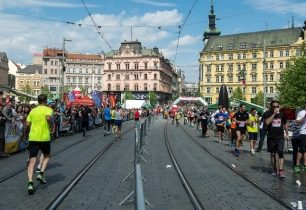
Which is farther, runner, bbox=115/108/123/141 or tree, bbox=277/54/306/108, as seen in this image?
tree, bbox=277/54/306/108

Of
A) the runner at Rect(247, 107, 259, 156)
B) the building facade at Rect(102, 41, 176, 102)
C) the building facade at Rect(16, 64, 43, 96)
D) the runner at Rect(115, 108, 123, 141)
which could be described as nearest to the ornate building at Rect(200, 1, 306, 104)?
the building facade at Rect(102, 41, 176, 102)

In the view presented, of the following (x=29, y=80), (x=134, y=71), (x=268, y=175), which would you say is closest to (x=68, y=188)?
(x=268, y=175)

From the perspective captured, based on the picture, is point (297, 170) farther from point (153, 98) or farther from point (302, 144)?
point (153, 98)

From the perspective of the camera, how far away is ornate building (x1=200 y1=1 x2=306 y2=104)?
393 ft

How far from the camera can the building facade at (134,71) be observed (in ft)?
456

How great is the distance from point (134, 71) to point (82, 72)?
23296 mm

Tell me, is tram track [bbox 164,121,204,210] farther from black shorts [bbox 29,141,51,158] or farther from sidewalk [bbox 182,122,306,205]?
black shorts [bbox 29,141,51,158]

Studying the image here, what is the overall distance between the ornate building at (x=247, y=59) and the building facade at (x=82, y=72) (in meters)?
Result: 38.3

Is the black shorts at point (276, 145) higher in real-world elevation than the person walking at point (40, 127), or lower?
lower

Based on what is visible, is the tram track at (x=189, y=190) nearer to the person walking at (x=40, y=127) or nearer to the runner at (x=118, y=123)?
the person walking at (x=40, y=127)

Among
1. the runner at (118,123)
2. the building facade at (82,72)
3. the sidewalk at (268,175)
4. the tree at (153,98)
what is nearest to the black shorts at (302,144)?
the sidewalk at (268,175)

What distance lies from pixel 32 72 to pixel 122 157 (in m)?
146

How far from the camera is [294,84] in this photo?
5978cm

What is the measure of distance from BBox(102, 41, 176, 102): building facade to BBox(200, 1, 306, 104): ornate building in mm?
13696
